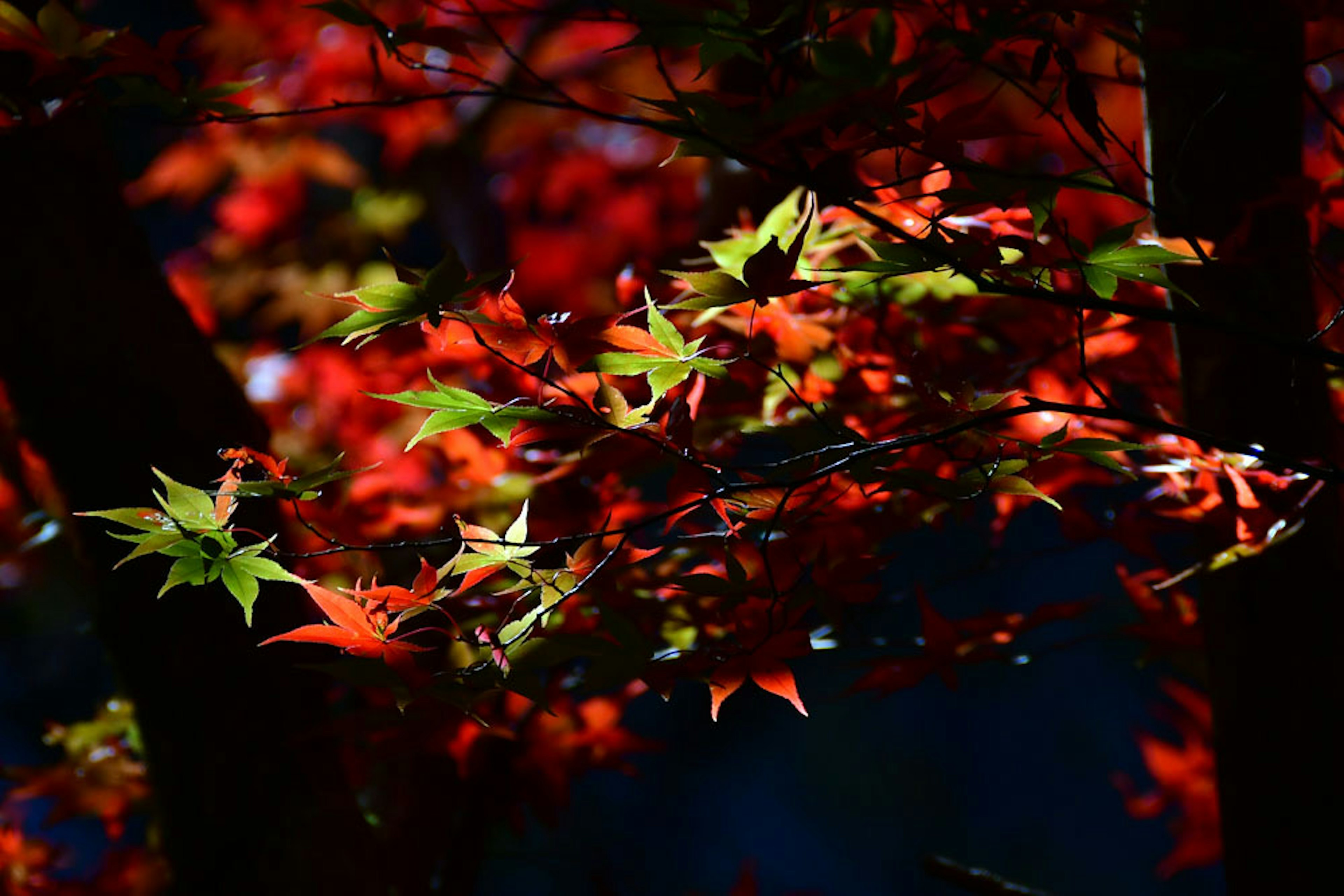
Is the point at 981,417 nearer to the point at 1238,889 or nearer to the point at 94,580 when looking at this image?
the point at 1238,889

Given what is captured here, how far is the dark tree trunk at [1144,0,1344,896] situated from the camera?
3.06 feet

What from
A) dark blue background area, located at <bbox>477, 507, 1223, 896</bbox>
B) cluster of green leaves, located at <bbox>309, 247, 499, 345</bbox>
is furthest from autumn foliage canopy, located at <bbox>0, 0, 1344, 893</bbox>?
dark blue background area, located at <bbox>477, 507, 1223, 896</bbox>

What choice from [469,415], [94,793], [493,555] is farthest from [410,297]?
[94,793]

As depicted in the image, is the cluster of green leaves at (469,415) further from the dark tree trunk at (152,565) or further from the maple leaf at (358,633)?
the dark tree trunk at (152,565)

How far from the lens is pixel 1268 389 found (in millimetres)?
934

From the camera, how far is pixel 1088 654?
3.26 meters

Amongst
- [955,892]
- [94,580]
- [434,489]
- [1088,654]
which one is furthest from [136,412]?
[1088,654]

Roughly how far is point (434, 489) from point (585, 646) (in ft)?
2.02

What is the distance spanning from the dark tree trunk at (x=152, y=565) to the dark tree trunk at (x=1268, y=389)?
3.05ft

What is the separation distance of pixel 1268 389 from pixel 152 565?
1.14m

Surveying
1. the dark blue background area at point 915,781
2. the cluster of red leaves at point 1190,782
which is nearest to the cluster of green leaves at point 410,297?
the cluster of red leaves at point 1190,782

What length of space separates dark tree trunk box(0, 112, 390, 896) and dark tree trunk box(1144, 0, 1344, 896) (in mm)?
930

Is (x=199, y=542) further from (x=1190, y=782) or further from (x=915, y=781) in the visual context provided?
(x=915, y=781)

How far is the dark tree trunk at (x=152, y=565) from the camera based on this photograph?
1.03 m
